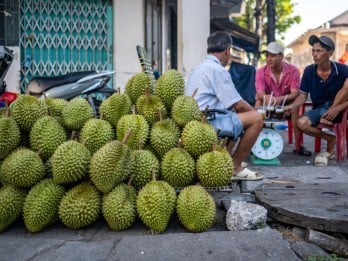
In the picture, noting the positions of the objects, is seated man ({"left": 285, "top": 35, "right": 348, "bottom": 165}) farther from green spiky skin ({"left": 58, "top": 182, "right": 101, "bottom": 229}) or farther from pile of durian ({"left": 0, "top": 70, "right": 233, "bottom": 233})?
green spiky skin ({"left": 58, "top": 182, "right": 101, "bottom": 229})

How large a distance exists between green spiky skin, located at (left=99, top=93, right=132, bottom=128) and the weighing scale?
2.30m

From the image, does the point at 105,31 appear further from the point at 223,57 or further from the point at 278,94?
the point at 223,57

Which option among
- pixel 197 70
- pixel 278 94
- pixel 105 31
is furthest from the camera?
pixel 105 31

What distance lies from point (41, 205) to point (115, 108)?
852 millimetres

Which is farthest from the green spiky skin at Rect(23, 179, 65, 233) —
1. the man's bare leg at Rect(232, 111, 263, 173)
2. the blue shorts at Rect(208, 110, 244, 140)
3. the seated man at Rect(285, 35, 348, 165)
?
the seated man at Rect(285, 35, 348, 165)

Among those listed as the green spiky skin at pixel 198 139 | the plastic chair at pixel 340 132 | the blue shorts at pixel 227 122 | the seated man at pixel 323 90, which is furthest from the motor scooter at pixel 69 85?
the plastic chair at pixel 340 132

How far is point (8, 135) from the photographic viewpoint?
2.92m

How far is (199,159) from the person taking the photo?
3025mm

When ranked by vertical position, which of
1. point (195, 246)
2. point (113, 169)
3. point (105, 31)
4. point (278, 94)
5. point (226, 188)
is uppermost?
point (105, 31)

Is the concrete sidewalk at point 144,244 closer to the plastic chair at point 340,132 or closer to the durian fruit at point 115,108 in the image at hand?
the durian fruit at point 115,108

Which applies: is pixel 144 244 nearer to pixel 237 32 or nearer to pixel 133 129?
pixel 133 129

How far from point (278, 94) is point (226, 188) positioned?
324 cm

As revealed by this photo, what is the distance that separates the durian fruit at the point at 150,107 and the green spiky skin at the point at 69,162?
0.57 metres

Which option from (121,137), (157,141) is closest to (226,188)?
(157,141)
